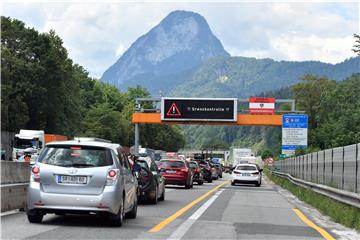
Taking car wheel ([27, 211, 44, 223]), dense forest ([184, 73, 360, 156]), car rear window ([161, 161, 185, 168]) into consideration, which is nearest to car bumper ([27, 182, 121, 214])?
car wheel ([27, 211, 44, 223])

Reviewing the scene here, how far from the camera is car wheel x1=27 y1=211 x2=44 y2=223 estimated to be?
12.4 meters

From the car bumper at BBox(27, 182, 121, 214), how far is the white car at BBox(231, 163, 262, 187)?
30.1m

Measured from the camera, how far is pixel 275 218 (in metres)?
16.8

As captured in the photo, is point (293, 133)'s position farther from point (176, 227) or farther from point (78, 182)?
point (78, 182)

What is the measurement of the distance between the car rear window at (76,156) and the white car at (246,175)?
97.6 feet

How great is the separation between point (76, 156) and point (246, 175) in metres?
30.4

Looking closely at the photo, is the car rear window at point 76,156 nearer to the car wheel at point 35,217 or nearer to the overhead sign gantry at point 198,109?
the car wheel at point 35,217

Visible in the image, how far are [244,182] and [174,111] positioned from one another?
59.0 ft

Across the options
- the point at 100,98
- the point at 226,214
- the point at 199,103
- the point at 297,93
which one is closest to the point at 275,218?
the point at 226,214

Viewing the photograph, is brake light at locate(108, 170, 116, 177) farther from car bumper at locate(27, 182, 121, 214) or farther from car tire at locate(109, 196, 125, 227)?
car tire at locate(109, 196, 125, 227)

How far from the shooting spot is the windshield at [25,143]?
51625 millimetres

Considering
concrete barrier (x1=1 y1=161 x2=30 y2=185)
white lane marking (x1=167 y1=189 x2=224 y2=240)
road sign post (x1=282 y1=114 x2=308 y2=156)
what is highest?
road sign post (x1=282 y1=114 x2=308 y2=156)

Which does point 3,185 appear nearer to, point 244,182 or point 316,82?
point 244,182

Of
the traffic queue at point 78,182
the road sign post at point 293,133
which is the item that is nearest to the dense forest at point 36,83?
the road sign post at point 293,133
